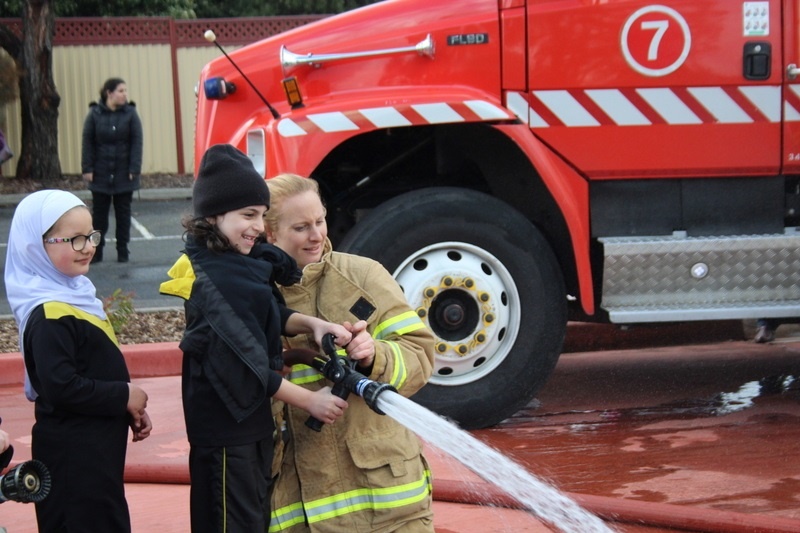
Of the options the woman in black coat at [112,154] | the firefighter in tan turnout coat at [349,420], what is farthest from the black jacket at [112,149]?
the firefighter in tan turnout coat at [349,420]

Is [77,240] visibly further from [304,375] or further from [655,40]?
[655,40]

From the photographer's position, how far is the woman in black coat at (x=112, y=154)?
12.1m

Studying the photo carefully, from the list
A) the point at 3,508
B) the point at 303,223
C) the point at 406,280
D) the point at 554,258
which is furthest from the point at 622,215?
the point at 3,508

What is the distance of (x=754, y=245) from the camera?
219 inches

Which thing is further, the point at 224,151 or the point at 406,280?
the point at 406,280

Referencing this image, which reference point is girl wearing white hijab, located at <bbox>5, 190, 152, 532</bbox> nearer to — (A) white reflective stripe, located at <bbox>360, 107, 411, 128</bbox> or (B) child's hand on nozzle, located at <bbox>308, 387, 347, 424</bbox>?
(B) child's hand on nozzle, located at <bbox>308, 387, 347, 424</bbox>

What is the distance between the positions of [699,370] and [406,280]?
2.31m

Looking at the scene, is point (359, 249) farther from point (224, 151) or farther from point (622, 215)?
point (224, 151)

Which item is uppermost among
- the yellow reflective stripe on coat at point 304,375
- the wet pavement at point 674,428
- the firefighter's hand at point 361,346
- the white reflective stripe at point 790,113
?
the white reflective stripe at point 790,113

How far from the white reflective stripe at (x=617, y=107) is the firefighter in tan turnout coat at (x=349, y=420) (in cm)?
245

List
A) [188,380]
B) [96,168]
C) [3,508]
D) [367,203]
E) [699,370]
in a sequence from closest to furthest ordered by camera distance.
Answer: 1. [188,380]
2. [3,508]
3. [367,203]
4. [699,370]
5. [96,168]

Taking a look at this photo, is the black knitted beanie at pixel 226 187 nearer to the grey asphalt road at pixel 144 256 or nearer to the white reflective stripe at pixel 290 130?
the white reflective stripe at pixel 290 130

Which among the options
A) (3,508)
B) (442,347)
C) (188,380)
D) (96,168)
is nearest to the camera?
(188,380)

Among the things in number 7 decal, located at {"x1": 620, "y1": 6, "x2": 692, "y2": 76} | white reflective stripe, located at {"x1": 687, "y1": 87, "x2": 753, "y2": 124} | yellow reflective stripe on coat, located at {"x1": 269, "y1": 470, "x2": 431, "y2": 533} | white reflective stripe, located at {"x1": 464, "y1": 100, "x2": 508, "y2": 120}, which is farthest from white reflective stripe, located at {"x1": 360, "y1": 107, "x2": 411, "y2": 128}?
yellow reflective stripe on coat, located at {"x1": 269, "y1": 470, "x2": 431, "y2": 533}
